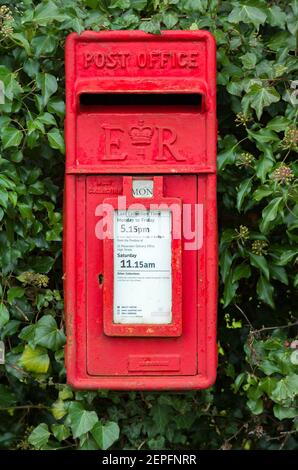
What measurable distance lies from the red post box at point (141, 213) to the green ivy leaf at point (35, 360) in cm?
24

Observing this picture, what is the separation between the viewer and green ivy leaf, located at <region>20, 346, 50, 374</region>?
9.78 ft

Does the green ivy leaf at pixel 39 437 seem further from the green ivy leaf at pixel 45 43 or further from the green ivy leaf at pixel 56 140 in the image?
the green ivy leaf at pixel 45 43

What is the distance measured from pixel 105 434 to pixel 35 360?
14.9 inches

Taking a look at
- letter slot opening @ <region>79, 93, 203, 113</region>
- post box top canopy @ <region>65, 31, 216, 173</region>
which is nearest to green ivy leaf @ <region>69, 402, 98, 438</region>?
post box top canopy @ <region>65, 31, 216, 173</region>

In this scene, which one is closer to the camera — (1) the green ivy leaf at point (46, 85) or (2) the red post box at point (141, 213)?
(2) the red post box at point (141, 213)

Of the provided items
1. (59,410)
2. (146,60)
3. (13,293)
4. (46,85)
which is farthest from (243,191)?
(59,410)

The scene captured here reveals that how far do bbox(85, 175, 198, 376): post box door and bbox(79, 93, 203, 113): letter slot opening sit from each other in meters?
0.24

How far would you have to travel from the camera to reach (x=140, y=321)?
9.01 ft

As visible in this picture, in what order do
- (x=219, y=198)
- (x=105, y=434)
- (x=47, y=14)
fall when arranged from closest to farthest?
(x=47, y=14)
(x=105, y=434)
(x=219, y=198)

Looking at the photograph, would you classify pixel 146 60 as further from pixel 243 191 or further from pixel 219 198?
pixel 219 198

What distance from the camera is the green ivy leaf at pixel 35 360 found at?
2980 mm

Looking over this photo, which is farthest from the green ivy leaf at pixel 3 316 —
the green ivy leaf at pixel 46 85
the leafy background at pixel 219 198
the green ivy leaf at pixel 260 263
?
the green ivy leaf at pixel 260 263
